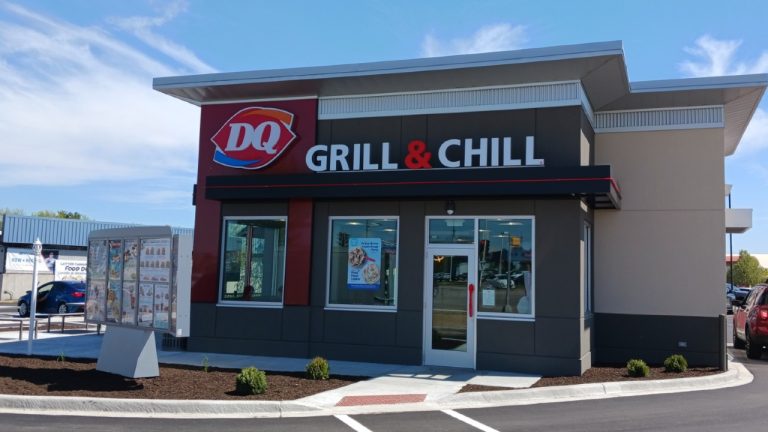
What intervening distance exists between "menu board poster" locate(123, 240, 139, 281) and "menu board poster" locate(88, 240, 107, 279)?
0.61 m

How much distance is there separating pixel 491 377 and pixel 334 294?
382 cm

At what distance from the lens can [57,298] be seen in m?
28.1

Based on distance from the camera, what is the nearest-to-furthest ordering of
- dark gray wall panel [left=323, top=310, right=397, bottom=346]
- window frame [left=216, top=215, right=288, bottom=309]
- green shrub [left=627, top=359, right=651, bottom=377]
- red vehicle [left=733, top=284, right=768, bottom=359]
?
green shrub [left=627, top=359, right=651, bottom=377], dark gray wall panel [left=323, top=310, right=397, bottom=346], window frame [left=216, top=215, right=288, bottom=309], red vehicle [left=733, top=284, right=768, bottom=359]

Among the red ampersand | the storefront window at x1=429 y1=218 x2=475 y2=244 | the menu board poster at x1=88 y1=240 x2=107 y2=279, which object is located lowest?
the menu board poster at x1=88 y1=240 x2=107 y2=279

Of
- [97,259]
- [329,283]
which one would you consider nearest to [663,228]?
[329,283]

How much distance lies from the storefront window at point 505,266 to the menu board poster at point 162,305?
228 inches

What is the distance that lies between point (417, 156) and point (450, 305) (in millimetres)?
3051

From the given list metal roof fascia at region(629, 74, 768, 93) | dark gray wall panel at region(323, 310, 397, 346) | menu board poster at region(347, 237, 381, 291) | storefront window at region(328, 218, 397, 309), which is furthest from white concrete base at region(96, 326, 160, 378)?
metal roof fascia at region(629, 74, 768, 93)

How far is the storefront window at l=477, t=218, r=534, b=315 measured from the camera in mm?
12805

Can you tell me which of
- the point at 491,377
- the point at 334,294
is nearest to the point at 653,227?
the point at 491,377

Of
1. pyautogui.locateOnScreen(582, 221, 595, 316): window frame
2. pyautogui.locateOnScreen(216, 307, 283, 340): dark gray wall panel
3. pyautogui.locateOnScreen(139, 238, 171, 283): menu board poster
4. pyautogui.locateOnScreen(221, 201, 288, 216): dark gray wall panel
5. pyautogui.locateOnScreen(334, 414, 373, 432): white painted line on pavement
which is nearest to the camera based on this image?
pyautogui.locateOnScreen(334, 414, 373, 432): white painted line on pavement

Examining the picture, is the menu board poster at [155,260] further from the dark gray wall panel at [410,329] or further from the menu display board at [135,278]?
the dark gray wall panel at [410,329]

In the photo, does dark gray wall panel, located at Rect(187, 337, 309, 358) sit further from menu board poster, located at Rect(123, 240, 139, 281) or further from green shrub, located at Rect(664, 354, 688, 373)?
A: green shrub, located at Rect(664, 354, 688, 373)

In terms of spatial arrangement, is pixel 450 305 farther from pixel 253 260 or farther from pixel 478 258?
pixel 253 260
